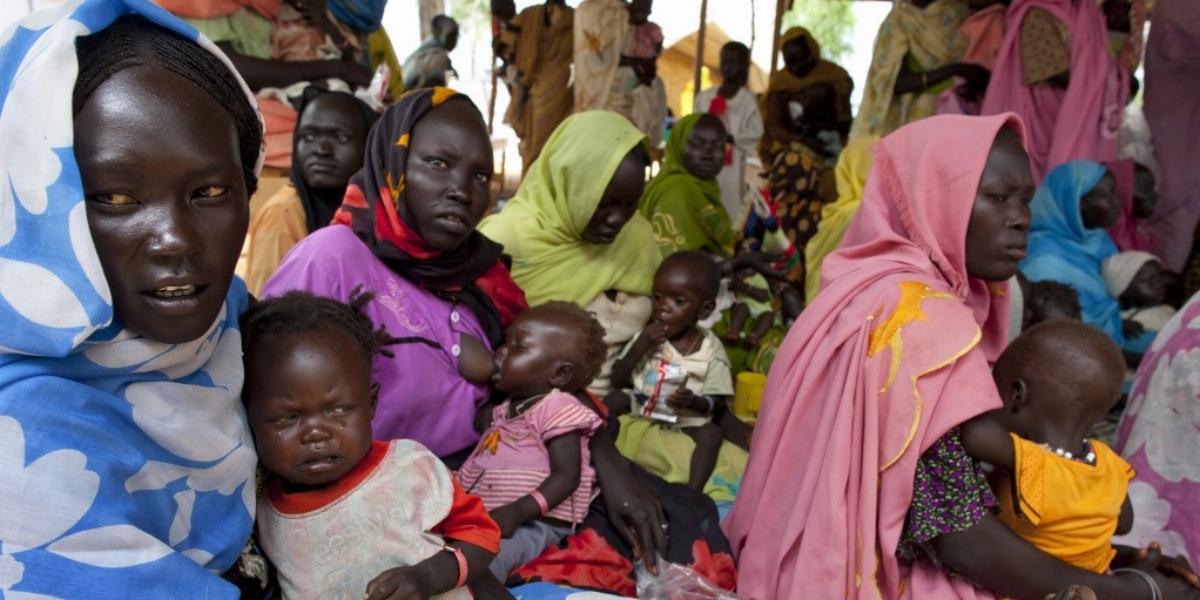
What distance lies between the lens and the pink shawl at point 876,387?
1.82 meters

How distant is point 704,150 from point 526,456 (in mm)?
3179

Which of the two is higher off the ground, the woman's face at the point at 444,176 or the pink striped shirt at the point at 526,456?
the woman's face at the point at 444,176

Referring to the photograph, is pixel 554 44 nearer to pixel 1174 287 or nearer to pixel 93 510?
pixel 1174 287

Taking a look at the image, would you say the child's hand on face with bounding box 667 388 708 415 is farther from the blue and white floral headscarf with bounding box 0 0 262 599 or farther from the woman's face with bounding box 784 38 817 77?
the woman's face with bounding box 784 38 817 77

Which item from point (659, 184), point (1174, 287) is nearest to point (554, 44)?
point (659, 184)

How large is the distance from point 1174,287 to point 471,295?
5135 millimetres

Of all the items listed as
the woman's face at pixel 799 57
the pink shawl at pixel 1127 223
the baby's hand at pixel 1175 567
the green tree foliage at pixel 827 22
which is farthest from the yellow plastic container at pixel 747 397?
the green tree foliage at pixel 827 22

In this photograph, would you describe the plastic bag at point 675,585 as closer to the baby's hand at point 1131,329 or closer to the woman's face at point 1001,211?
the woman's face at point 1001,211

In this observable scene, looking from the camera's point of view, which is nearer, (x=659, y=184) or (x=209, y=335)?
(x=209, y=335)

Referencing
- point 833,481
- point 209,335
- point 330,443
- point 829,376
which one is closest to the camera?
point 209,335

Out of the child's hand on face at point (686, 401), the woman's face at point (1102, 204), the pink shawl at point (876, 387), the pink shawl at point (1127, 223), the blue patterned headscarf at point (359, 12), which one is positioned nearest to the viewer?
the pink shawl at point (876, 387)

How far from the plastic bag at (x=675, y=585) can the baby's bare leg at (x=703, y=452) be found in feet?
2.27

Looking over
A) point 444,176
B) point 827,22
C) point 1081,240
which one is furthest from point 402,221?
point 827,22

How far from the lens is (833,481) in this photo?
188 cm
